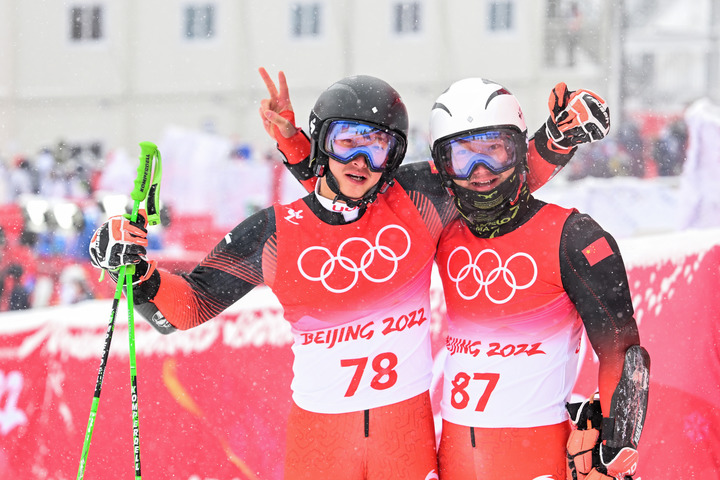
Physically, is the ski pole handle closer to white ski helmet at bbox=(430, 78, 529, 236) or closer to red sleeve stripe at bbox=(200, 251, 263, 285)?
red sleeve stripe at bbox=(200, 251, 263, 285)

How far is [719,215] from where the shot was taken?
6285 millimetres

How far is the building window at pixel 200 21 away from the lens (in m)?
17.6

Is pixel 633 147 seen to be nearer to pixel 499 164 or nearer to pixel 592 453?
pixel 499 164

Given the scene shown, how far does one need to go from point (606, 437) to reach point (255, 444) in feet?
7.70

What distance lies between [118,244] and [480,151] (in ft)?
4.42

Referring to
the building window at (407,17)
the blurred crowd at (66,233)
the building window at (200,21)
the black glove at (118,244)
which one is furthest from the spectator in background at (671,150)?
the building window at (200,21)

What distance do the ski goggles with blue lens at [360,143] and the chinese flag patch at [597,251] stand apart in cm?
80

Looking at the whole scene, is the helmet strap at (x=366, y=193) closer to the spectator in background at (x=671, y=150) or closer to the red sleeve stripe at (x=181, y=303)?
the red sleeve stripe at (x=181, y=303)

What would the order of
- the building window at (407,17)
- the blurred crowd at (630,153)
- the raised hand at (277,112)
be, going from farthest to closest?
1. the building window at (407,17)
2. the blurred crowd at (630,153)
3. the raised hand at (277,112)

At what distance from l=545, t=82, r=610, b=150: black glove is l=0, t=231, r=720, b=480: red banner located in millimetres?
1906

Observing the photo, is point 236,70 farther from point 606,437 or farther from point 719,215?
point 606,437

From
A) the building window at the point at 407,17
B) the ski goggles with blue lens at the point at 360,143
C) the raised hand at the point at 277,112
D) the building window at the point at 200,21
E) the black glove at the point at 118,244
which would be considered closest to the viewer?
the black glove at the point at 118,244

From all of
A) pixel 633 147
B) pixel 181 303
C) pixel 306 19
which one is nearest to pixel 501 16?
pixel 633 147

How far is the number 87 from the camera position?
109 inches
